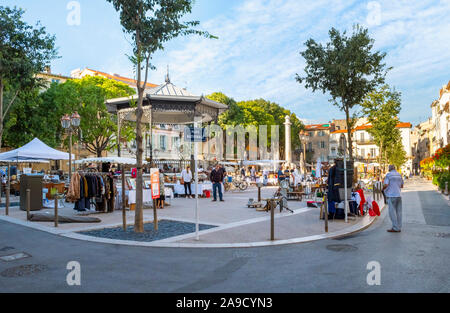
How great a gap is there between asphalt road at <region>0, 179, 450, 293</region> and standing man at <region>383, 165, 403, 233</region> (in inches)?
27.5

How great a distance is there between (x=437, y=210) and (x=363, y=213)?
3.87 meters

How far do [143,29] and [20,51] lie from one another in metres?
11.8

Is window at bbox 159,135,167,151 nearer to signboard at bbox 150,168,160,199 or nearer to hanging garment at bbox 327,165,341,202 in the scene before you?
hanging garment at bbox 327,165,341,202

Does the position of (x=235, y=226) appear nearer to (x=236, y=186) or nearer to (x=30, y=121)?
(x=236, y=186)

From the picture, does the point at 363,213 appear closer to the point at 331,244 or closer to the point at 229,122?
the point at 331,244

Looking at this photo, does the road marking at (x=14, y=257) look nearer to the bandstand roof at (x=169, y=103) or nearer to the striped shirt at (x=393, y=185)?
the striped shirt at (x=393, y=185)

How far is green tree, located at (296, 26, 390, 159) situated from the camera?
14383 mm

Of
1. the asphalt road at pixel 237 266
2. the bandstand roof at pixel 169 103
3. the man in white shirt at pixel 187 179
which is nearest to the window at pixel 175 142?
the bandstand roof at pixel 169 103

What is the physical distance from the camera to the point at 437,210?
1380 cm

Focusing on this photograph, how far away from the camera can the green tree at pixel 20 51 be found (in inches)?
655

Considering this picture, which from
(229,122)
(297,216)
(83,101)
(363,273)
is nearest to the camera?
(363,273)

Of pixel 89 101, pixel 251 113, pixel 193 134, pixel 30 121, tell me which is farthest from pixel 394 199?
pixel 251 113

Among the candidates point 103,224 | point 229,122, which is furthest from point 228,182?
point 229,122
